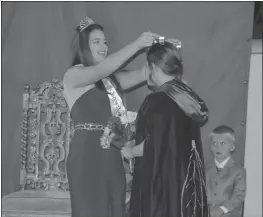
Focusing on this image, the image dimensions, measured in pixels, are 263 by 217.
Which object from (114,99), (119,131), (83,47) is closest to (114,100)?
(114,99)

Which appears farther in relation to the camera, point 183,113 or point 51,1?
point 51,1

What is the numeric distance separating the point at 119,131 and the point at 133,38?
379 millimetres

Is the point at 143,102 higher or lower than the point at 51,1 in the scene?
lower

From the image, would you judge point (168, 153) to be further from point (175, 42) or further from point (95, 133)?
point (175, 42)

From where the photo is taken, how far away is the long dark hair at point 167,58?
133 cm

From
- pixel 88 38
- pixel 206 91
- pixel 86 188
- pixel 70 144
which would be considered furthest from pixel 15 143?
pixel 206 91

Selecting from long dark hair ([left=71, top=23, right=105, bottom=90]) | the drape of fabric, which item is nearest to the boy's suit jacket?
the drape of fabric

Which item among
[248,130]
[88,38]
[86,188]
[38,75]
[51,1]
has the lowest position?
[86,188]

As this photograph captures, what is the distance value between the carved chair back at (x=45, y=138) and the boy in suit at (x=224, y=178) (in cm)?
57

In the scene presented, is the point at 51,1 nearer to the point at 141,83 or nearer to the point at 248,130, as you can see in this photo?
the point at 141,83

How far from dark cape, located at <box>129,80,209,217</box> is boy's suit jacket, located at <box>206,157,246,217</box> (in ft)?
0.12

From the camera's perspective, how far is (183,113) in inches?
51.4

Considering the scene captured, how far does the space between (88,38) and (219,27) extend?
0.52 m

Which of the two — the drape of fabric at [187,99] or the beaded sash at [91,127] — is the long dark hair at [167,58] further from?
the beaded sash at [91,127]
